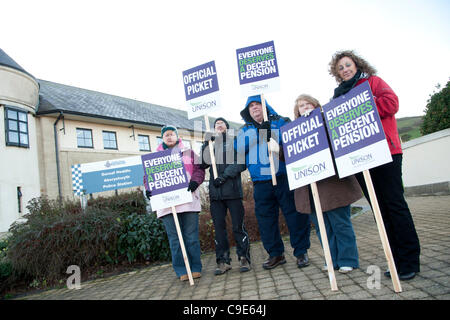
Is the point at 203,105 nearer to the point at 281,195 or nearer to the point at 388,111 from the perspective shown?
the point at 281,195

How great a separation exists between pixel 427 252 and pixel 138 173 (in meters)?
9.85

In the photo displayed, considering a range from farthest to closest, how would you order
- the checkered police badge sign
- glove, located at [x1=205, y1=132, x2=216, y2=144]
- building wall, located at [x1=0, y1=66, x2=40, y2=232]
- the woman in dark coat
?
1. building wall, located at [x1=0, y1=66, x2=40, y2=232]
2. the checkered police badge sign
3. glove, located at [x1=205, y1=132, x2=216, y2=144]
4. the woman in dark coat

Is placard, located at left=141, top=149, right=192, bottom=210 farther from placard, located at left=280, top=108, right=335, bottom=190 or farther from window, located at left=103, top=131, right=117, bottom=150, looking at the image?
window, located at left=103, top=131, right=117, bottom=150

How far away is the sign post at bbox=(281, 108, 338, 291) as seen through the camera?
9.34ft

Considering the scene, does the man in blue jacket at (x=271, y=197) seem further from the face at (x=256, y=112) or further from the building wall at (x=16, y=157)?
the building wall at (x=16, y=157)

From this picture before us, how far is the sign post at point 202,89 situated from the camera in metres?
4.37

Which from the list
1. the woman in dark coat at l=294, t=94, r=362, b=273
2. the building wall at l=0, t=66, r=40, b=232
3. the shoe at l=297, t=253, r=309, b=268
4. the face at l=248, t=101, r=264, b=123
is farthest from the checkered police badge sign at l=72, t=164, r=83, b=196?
the woman in dark coat at l=294, t=94, r=362, b=273

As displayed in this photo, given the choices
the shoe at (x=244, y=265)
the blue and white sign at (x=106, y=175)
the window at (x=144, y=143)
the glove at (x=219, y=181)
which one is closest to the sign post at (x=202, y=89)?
the glove at (x=219, y=181)

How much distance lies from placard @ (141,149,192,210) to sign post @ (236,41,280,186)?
1.41 meters

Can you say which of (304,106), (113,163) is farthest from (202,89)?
(113,163)

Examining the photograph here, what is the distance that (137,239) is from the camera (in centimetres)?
562

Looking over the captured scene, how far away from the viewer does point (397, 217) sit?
272 centimetres

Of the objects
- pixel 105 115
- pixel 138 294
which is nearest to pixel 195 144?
pixel 105 115

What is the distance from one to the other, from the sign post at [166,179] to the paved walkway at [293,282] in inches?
41.7
